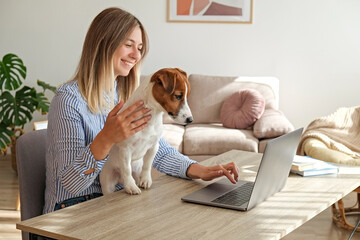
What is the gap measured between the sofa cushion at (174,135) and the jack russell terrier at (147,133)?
2542 millimetres

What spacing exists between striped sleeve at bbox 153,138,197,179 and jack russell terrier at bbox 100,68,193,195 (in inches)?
6.6

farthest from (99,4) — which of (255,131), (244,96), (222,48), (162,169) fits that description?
(162,169)

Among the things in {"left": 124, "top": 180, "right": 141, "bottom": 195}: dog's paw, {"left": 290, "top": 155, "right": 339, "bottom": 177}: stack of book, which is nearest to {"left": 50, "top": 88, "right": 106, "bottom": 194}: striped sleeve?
{"left": 124, "top": 180, "right": 141, "bottom": 195}: dog's paw

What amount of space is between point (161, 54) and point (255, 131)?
1.57 meters

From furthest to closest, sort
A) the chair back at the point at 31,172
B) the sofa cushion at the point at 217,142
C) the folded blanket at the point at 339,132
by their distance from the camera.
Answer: the sofa cushion at the point at 217,142 → the folded blanket at the point at 339,132 → the chair back at the point at 31,172

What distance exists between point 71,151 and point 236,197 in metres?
0.55

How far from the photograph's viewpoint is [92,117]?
196 centimetres

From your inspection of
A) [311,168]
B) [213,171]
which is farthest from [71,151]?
[311,168]

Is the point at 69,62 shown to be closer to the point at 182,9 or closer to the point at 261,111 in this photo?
the point at 182,9

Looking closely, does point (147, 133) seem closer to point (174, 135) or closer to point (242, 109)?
point (174, 135)

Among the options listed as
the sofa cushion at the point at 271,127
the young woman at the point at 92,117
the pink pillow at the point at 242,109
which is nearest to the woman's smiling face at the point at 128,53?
the young woman at the point at 92,117

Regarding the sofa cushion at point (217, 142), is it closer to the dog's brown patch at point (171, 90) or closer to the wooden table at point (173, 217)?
the wooden table at point (173, 217)

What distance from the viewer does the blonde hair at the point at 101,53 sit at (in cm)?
194

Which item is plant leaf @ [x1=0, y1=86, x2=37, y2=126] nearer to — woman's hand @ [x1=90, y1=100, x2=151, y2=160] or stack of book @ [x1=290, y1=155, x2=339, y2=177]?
stack of book @ [x1=290, y1=155, x2=339, y2=177]
